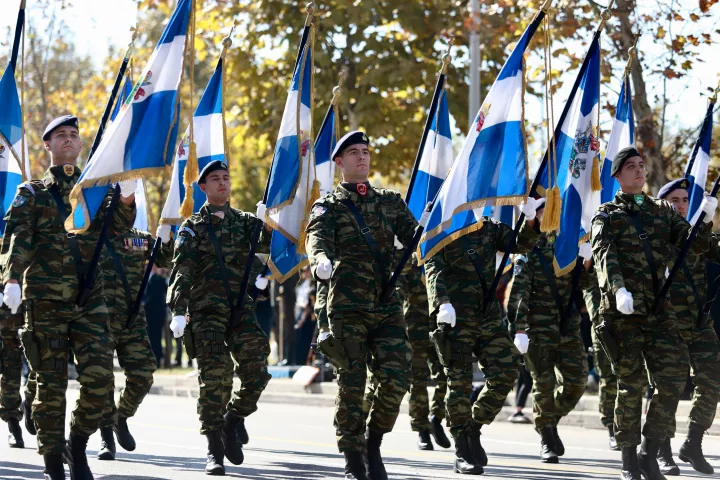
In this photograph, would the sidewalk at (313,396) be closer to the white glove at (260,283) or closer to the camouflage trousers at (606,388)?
the camouflage trousers at (606,388)

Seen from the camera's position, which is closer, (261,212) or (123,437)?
(261,212)

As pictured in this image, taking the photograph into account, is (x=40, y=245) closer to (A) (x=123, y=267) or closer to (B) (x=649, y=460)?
(A) (x=123, y=267)

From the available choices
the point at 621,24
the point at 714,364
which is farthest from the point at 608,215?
the point at 621,24

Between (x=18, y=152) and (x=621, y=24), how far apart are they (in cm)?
793

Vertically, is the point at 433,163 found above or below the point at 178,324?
above

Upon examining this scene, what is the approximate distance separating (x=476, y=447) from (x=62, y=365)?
10.7 feet

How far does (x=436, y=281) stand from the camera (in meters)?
10.0

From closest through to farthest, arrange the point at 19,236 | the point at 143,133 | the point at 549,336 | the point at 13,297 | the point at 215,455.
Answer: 1. the point at 13,297
2. the point at 19,236
3. the point at 143,133
4. the point at 215,455
5. the point at 549,336

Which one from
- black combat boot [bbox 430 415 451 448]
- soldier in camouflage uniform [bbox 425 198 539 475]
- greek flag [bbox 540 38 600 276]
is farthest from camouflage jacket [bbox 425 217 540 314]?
black combat boot [bbox 430 415 451 448]

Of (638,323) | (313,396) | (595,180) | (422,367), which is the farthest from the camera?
(313,396)

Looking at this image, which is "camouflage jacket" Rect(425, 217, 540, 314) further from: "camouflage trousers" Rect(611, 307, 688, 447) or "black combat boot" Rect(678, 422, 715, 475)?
"black combat boot" Rect(678, 422, 715, 475)

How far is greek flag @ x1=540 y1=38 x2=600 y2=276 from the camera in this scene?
10.4 metres

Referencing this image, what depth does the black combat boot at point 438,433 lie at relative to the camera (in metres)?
12.0

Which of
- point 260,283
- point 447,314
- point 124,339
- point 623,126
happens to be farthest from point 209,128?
point 447,314
